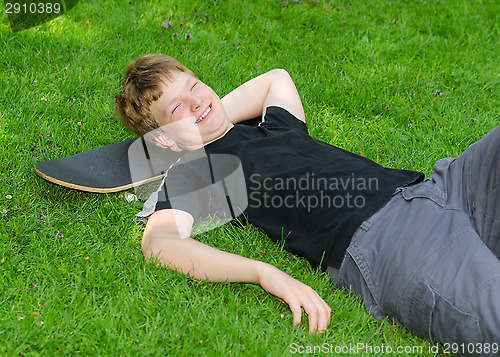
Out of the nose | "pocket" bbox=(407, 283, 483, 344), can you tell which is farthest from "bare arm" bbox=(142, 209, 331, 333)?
the nose

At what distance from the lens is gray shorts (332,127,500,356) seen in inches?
83.2

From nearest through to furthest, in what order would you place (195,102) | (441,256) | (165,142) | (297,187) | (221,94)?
(441,256)
(297,187)
(195,102)
(165,142)
(221,94)

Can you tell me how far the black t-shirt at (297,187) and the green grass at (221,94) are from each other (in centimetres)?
21

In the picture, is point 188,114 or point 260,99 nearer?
point 188,114

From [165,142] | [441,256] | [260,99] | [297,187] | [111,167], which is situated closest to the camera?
[441,256]

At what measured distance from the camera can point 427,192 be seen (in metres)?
2.54

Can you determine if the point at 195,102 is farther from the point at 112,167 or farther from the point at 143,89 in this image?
the point at 112,167

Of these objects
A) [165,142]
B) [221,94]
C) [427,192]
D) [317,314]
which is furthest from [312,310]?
[221,94]

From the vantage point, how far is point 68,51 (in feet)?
14.4

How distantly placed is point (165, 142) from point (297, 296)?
1.32m

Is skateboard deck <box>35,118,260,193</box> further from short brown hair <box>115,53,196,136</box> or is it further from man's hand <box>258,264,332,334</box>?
Result: man's hand <box>258,264,332,334</box>

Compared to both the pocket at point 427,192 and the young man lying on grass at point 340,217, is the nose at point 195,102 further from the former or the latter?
the pocket at point 427,192

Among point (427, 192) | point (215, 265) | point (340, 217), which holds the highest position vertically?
point (427, 192)

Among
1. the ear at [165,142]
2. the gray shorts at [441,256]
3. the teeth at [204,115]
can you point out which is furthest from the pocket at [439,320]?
the ear at [165,142]
